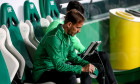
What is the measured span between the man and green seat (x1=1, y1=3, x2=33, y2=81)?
23cm

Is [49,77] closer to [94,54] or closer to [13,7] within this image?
[94,54]

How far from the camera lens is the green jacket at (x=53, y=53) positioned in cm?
235

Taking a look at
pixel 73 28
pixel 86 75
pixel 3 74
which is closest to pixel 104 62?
pixel 86 75

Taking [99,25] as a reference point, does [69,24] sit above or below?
above

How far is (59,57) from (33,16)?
2.75ft

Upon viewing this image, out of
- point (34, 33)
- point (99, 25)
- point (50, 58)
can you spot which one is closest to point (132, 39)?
point (99, 25)

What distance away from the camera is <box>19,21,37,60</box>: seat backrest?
9.04 ft

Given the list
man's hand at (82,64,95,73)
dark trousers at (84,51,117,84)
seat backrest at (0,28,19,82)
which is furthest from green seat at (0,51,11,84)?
dark trousers at (84,51,117,84)

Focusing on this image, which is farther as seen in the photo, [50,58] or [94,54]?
[94,54]

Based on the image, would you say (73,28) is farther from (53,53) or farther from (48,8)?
(48,8)

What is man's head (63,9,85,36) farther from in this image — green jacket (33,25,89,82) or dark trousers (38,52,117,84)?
dark trousers (38,52,117,84)

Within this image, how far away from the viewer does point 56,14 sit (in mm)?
3350

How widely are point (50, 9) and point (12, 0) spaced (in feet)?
1.65

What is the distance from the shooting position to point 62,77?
7.79 feet
